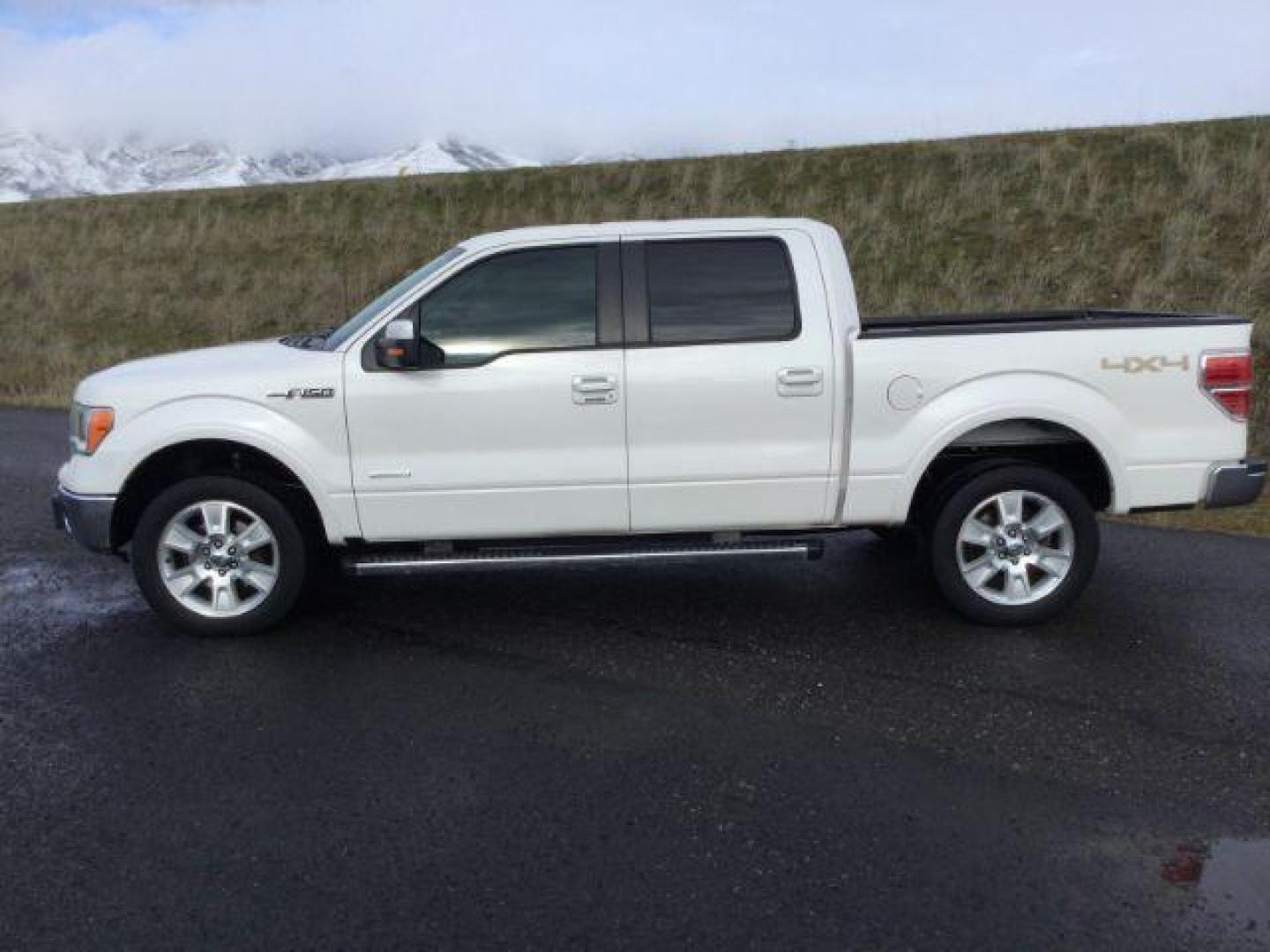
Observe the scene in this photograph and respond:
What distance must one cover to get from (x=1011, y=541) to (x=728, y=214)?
58.9ft

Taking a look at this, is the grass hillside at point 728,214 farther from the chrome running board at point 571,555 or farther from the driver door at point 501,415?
the driver door at point 501,415

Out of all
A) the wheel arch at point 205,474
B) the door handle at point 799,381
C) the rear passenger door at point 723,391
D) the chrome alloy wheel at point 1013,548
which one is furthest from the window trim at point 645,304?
the wheel arch at point 205,474

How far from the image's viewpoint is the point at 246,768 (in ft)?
12.7

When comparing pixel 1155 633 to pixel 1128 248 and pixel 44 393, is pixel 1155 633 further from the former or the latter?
pixel 44 393

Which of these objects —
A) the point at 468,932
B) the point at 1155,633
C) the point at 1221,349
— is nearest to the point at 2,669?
the point at 468,932

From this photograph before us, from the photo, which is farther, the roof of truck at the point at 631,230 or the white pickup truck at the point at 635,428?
the roof of truck at the point at 631,230

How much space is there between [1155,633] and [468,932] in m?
3.87

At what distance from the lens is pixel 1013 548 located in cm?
531

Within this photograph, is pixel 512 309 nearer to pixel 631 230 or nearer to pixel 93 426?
pixel 631 230

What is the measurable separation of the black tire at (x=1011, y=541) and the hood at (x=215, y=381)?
10.2ft

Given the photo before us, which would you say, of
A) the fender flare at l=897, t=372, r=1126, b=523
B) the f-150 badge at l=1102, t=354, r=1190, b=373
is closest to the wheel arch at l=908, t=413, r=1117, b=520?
the fender flare at l=897, t=372, r=1126, b=523

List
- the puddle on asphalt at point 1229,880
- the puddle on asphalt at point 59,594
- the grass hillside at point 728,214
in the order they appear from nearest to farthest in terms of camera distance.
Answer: the puddle on asphalt at point 1229,880 < the puddle on asphalt at point 59,594 < the grass hillside at point 728,214

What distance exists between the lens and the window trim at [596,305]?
5.11 m

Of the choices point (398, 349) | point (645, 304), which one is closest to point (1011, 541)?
point (645, 304)
